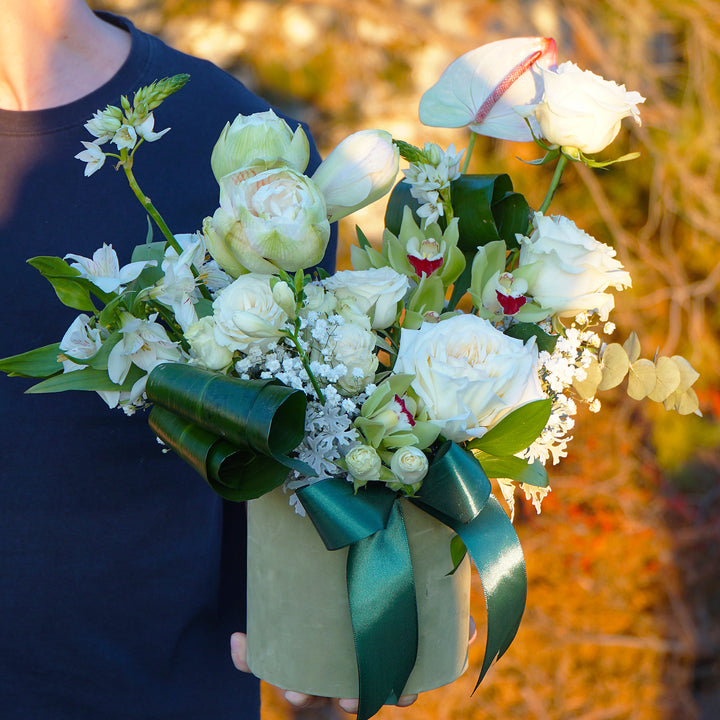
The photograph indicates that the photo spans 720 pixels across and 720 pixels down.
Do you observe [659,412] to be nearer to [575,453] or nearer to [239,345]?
[575,453]

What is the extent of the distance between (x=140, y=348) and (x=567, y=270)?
0.39 metres

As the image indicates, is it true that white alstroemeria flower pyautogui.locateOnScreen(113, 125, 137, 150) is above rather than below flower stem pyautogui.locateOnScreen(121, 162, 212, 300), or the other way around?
above

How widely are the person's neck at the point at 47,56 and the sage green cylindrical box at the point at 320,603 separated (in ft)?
2.19

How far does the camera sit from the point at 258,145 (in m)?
0.67

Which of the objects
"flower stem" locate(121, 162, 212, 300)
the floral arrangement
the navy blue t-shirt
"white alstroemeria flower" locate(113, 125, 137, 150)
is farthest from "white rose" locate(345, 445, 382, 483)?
the navy blue t-shirt

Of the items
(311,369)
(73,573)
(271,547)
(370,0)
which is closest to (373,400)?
(311,369)

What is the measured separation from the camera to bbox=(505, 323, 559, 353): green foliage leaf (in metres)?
0.75

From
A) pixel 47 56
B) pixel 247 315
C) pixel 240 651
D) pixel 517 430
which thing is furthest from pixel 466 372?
pixel 47 56

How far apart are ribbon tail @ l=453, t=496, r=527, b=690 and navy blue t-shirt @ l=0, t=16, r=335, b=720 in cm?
53

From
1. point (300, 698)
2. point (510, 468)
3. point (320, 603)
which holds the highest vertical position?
point (510, 468)

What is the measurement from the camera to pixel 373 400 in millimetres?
661

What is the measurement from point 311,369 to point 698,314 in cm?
232

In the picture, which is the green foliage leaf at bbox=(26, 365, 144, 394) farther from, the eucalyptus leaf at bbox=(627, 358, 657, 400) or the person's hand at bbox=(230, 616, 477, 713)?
the eucalyptus leaf at bbox=(627, 358, 657, 400)

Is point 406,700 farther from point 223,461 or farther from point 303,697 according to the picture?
point 223,461
